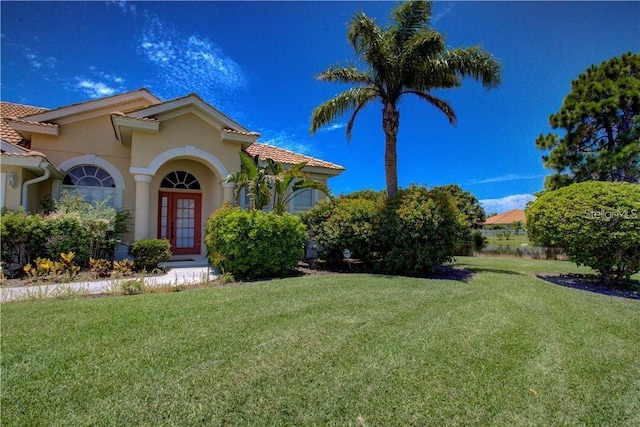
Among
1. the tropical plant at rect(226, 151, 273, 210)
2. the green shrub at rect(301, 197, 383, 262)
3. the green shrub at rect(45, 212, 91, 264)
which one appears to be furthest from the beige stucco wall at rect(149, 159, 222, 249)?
the green shrub at rect(301, 197, 383, 262)

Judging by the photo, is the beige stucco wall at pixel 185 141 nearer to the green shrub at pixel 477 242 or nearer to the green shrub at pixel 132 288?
the green shrub at pixel 132 288

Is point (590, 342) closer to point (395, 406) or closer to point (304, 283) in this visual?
point (395, 406)

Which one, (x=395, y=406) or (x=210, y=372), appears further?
(x=210, y=372)

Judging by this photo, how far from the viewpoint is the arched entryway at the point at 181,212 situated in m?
13.2

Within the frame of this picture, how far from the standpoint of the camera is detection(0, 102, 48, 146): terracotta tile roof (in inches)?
434

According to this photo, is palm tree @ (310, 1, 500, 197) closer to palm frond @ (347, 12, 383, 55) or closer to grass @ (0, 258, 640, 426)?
palm frond @ (347, 12, 383, 55)

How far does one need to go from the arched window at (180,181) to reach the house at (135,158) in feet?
0.14

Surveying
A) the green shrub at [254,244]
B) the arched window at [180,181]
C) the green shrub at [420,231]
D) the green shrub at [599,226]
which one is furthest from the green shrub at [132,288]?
the green shrub at [599,226]

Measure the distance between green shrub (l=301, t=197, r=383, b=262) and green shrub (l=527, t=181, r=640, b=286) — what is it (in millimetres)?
5376

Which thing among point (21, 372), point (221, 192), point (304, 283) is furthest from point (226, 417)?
point (221, 192)

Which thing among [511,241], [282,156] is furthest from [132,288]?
[511,241]

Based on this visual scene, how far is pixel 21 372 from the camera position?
3170mm

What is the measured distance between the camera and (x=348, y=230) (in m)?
10.5

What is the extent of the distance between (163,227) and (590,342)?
1418cm
